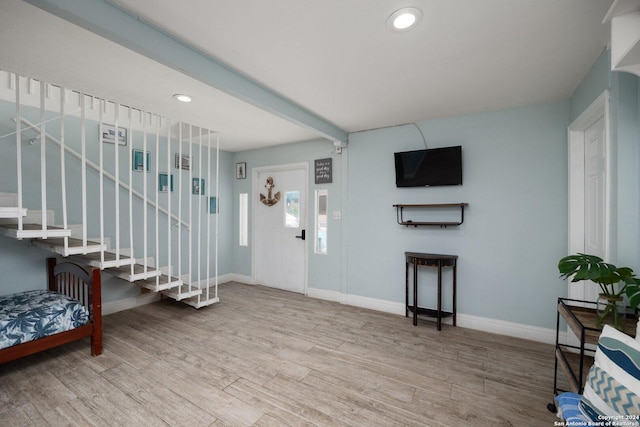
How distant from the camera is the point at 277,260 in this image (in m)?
4.46

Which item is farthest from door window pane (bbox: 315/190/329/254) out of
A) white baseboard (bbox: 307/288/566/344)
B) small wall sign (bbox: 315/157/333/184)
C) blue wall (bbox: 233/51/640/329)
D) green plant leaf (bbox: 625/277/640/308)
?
green plant leaf (bbox: 625/277/640/308)

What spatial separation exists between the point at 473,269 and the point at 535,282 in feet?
1.81

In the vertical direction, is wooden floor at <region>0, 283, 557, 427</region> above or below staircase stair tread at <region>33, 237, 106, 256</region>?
below

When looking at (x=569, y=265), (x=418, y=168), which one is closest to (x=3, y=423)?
(x=569, y=265)

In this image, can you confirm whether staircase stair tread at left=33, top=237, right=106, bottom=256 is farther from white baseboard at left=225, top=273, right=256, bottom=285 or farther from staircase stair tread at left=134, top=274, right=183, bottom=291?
white baseboard at left=225, top=273, right=256, bottom=285

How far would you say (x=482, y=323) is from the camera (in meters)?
2.93

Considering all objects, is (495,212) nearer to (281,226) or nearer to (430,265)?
(430,265)

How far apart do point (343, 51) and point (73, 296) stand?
11.7 feet

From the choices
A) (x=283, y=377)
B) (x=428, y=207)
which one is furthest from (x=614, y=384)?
(x=428, y=207)

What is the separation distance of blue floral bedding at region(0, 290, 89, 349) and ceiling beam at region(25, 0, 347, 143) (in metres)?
2.25

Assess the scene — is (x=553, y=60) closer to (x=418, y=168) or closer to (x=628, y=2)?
(x=628, y=2)

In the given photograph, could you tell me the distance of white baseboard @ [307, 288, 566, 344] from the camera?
2670 mm

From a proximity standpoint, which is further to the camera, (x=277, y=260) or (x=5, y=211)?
(x=277, y=260)

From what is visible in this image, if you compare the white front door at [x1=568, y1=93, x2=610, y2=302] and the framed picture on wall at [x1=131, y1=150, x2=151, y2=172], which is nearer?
the white front door at [x1=568, y1=93, x2=610, y2=302]
